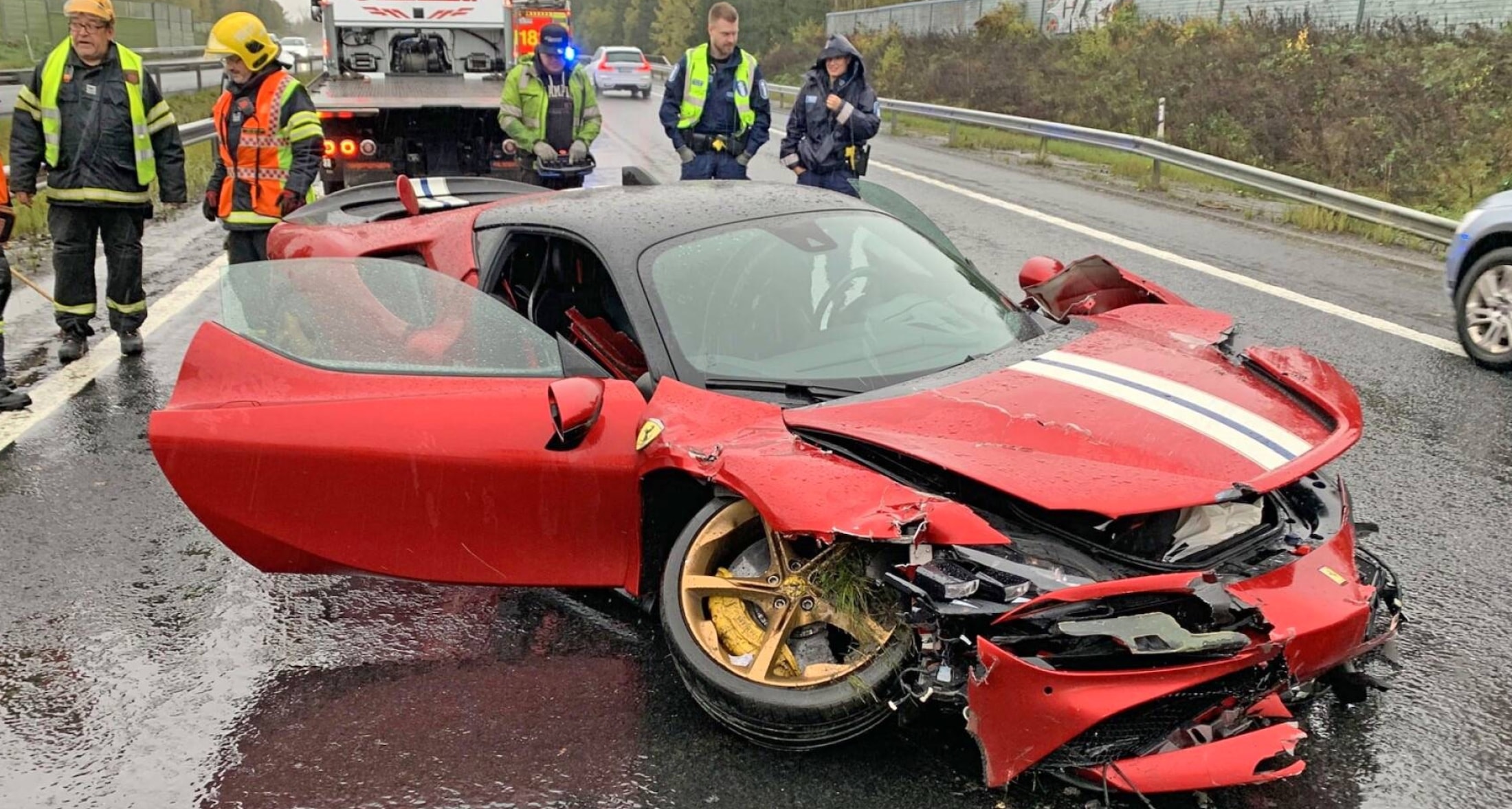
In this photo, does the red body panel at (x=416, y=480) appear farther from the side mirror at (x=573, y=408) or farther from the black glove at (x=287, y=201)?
the black glove at (x=287, y=201)

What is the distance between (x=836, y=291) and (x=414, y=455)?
140 centimetres

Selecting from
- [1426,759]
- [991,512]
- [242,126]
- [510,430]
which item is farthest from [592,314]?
[242,126]

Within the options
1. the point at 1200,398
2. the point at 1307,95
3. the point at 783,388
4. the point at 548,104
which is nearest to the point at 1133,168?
the point at 1307,95

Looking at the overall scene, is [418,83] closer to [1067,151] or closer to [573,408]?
[1067,151]

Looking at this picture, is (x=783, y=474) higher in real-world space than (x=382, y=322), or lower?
lower

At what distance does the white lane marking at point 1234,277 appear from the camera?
7312 mm

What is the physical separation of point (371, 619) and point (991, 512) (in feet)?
6.52

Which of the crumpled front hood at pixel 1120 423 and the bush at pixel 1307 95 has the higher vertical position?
the bush at pixel 1307 95

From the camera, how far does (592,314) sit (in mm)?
4445

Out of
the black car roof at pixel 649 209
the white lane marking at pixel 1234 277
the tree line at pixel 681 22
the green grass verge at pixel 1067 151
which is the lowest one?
the white lane marking at pixel 1234 277

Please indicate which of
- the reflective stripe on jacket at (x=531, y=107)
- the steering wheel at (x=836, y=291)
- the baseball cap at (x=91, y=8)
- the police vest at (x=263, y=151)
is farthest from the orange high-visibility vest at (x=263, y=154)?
the steering wheel at (x=836, y=291)

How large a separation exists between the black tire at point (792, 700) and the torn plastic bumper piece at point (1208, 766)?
1.70 feet

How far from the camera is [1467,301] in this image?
22.3 feet

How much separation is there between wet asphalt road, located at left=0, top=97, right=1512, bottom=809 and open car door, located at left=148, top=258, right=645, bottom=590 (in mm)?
303
